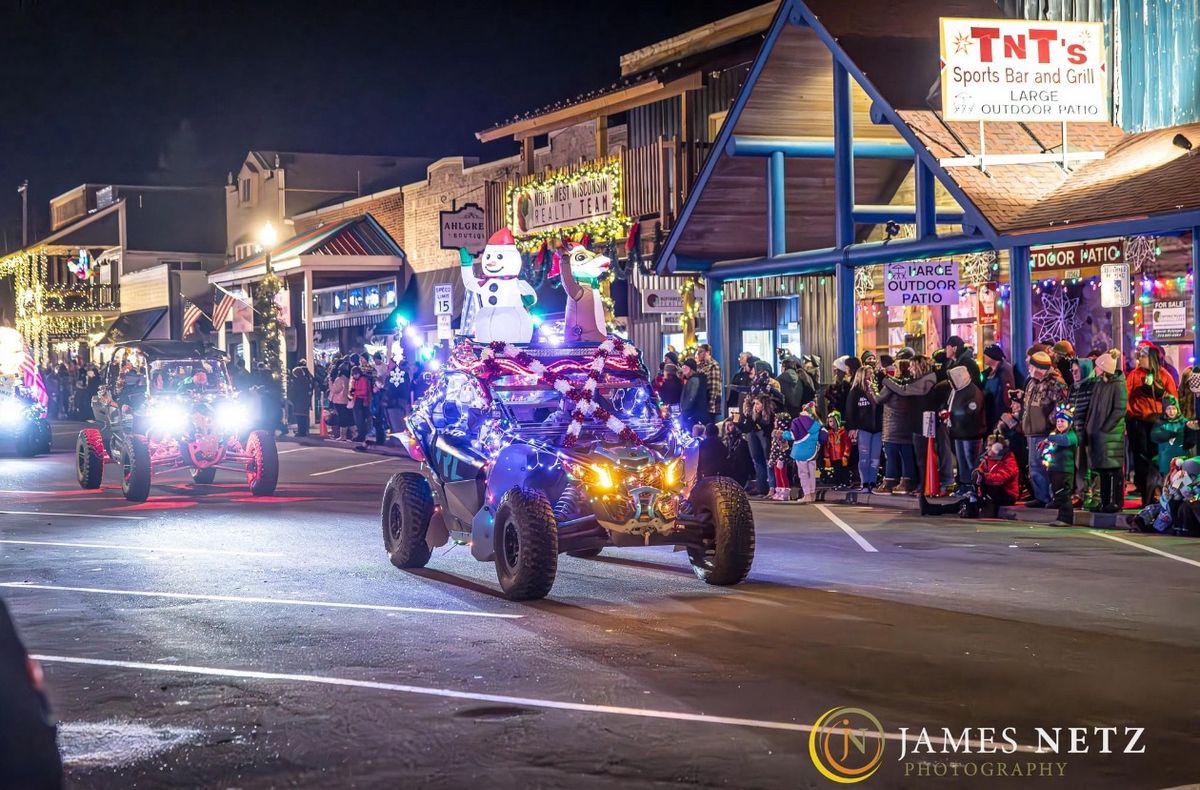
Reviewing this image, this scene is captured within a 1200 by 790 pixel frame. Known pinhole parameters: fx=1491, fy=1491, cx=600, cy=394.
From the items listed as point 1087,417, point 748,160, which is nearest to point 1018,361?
point 1087,417

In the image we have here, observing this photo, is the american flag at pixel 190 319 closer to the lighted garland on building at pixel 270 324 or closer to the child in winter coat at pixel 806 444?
the lighted garland on building at pixel 270 324

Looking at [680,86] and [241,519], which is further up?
[680,86]

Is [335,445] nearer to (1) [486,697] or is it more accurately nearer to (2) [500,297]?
(2) [500,297]

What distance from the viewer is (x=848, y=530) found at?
1614 centimetres

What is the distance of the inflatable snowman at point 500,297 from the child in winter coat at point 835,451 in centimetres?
676

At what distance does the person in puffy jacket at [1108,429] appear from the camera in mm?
15969

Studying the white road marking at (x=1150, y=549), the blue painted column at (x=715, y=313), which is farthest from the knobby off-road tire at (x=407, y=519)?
the blue painted column at (x=715, y=313)

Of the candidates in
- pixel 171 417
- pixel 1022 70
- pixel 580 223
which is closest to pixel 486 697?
pixel 1022 70

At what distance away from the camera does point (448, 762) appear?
6.91 meters

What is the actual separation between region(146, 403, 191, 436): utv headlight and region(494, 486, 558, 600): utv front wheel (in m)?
10.7

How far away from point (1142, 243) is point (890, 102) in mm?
3834

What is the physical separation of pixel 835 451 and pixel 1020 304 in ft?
10.2

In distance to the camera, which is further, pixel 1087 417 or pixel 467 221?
pixel 467 221

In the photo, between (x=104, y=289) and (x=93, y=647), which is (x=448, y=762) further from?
(x=104, y=289)
